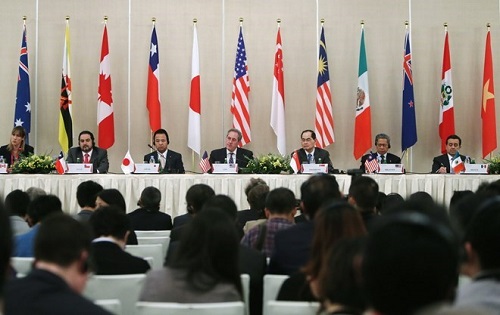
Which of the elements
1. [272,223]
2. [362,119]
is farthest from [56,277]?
[362,119]

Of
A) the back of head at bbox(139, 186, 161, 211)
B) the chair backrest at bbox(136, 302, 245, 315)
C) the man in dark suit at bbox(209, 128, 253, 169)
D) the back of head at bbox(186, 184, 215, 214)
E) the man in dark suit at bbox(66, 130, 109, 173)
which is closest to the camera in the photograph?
the chair backrest at bbox(136, 302, 245, 315)

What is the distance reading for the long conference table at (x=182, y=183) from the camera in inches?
336

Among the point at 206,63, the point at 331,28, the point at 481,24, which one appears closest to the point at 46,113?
the point at 206,63

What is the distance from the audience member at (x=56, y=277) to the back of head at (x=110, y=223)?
57.6 inches

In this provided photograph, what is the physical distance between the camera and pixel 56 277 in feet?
7.24

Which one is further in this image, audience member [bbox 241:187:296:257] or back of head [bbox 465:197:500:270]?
audience member [bbox 241:187:296:257]

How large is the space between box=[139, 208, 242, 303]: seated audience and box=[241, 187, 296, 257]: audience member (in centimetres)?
150

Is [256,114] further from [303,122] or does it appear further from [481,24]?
[481,24]

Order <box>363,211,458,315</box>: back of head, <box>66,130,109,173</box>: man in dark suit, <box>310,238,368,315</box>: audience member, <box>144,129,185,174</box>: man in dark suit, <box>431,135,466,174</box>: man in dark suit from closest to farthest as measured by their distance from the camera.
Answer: <box>363,211,458,315</box>: back of head → <box>310,238,368,315</box>: audience member → <box>66,130,109,173</box>: man in dark suit → <box>144,129,185,174</box>: man in dark suit → <box>431,135,466,174</box>: man in dark suit

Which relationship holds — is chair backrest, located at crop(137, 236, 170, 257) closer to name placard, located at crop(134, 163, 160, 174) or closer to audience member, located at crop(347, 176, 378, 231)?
audience member, located at crop(347, 176, 378, 231)

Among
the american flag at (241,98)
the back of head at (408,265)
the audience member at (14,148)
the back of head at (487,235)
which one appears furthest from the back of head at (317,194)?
the american flag at (241,98)

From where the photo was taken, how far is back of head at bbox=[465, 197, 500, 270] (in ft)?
6.42

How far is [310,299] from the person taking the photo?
320cm

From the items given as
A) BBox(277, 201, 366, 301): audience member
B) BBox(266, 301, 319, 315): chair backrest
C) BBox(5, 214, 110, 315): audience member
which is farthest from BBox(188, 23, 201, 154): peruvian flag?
BBox(5, 214, 110, 315): audience member
